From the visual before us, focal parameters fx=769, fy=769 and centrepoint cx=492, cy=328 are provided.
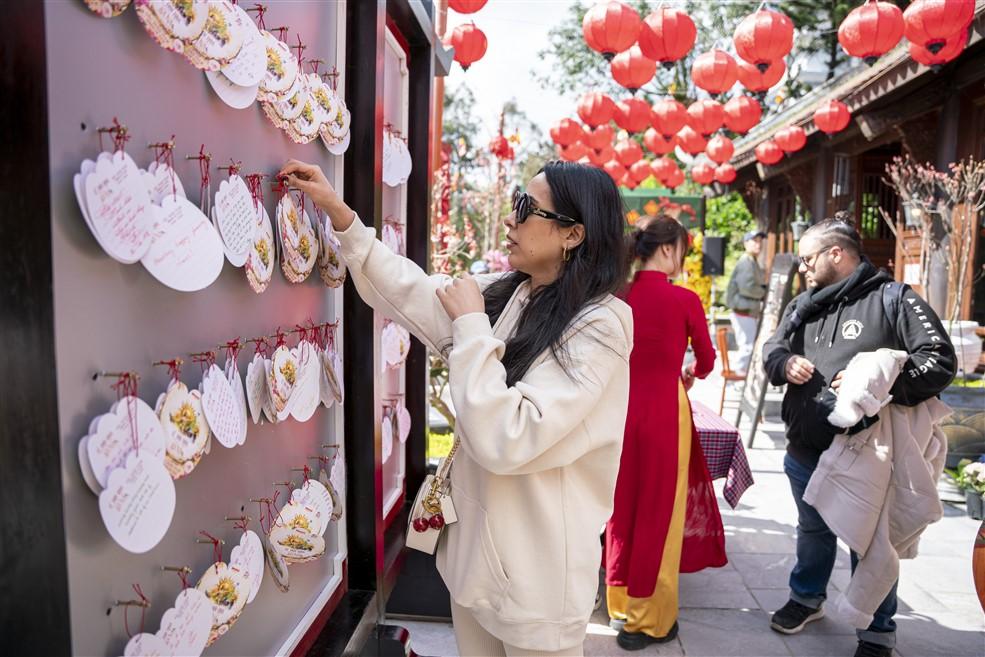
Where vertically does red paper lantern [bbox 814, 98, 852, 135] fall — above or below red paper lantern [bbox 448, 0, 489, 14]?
below

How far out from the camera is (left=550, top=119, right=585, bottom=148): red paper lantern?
10891mm

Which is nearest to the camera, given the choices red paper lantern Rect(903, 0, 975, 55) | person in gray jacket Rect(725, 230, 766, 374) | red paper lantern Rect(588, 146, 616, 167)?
red paper lantern Rect(903, 0, 975, 55)

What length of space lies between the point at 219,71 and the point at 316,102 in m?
0.41

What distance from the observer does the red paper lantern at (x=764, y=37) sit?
19.8ft

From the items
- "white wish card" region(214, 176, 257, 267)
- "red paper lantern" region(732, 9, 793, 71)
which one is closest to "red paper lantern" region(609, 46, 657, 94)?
"red paper lantern" region(732, 9, 793, 71)

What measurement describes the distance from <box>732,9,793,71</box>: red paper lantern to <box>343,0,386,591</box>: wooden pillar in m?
4.98

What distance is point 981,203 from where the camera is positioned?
6.22 meters

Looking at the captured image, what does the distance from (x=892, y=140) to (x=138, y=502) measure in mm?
8762

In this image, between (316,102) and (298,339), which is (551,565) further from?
(316,102)

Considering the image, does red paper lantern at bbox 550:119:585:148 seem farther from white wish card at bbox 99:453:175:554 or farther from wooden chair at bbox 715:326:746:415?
white wish card at bbox 99:453:175:554

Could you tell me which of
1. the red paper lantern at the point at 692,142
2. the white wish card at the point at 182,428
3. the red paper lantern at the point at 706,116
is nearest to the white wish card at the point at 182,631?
the white wish card at the point at 182,428

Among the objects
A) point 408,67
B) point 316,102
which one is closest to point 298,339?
point 316,102

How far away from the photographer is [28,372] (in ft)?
2.90

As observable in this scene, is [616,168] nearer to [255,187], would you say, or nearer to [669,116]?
[669,116]
